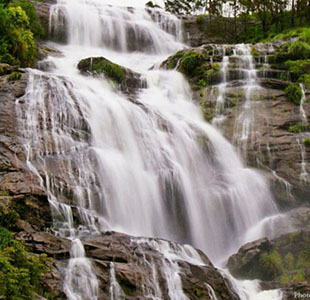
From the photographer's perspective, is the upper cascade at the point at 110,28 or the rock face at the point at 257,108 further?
the upper cascade at the point at 110,28

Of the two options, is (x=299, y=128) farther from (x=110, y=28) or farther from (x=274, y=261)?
(x=110, y=28)

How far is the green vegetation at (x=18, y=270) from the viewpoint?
606 centimetres

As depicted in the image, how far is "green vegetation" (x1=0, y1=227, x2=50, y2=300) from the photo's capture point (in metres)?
6.06

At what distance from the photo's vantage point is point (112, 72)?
1866 centimetres

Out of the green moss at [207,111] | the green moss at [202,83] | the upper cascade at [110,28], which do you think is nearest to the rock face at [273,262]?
the green moss at [207,111]

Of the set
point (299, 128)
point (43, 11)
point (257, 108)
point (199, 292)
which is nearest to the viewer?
point (199, 292)

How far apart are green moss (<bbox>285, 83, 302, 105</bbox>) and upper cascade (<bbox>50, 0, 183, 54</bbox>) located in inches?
466

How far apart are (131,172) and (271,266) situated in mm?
4998

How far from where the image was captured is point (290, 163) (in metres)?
14.8

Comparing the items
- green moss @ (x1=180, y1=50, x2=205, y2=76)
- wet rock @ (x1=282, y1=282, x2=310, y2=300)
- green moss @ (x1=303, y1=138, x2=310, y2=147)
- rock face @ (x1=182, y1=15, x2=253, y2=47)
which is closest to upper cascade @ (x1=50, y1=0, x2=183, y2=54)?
rock face @ (x1=182, y1=15, x2=253, y2=47)

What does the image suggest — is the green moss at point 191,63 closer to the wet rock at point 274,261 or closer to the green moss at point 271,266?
the wet rock at point 274,261

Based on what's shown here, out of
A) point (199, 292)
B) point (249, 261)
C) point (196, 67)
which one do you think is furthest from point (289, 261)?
point (196, 67)

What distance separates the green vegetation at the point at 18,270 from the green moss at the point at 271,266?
6.08 metres

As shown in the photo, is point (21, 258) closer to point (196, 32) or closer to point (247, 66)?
point (247, 66)
